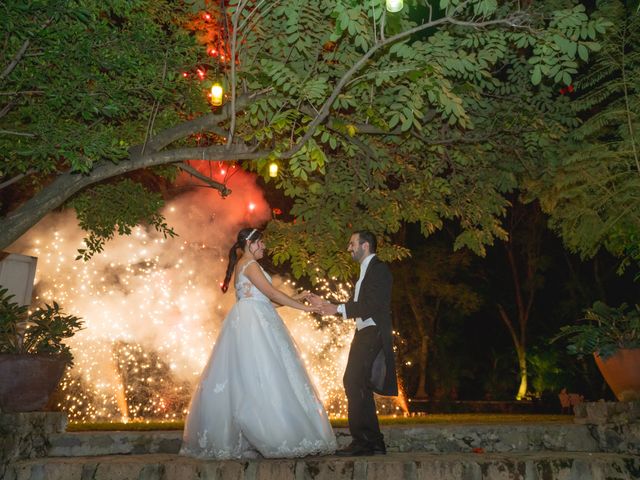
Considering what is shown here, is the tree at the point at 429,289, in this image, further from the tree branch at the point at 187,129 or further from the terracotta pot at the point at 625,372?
the tree branch at the point at 187,129

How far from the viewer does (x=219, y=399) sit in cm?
557

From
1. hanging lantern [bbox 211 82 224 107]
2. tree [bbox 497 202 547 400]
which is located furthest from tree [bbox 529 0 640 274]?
tree [bbox 497 202 547 400]

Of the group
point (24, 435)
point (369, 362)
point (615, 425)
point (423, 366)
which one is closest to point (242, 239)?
point (369, 362)

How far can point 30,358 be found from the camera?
5.93m

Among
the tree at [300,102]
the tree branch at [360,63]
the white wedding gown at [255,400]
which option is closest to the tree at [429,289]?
the tree at [300,102]

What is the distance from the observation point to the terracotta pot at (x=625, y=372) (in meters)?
6.56

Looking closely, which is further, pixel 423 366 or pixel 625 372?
pixel 423 366

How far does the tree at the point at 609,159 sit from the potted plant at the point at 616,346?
1104mm

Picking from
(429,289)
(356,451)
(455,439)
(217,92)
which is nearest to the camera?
(356,451)

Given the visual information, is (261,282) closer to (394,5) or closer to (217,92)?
(217,92)

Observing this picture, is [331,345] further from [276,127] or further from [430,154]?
[276,127]

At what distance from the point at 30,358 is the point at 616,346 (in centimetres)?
640

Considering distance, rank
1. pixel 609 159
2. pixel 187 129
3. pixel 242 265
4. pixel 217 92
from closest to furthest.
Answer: pixel 242 265
pixel 217 92
pixel 187 129
pixel 609 159

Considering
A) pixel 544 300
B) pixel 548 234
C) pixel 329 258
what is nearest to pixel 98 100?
pixel 329 258
